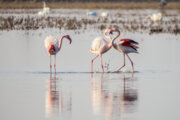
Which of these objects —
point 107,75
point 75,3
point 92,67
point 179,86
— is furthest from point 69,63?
point 75,3

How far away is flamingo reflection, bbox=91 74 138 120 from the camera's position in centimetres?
891

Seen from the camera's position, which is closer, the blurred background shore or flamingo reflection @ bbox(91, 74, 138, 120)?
flamingo reflection @ bbox(91, 74, 138, 120)

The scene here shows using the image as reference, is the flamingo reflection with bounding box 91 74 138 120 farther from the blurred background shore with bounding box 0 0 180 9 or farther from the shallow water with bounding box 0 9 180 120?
the blurred background shore with bounding box 0 0 180 9

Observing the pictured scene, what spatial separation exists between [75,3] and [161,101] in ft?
175

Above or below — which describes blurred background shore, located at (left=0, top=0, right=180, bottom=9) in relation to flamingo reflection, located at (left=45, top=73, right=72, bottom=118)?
above

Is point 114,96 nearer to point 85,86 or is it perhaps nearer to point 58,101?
point 58,101

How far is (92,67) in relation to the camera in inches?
551

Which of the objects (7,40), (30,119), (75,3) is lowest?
(30,119)

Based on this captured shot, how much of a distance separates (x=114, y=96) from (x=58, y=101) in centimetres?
100

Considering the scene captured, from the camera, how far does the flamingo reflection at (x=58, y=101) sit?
8883 mm

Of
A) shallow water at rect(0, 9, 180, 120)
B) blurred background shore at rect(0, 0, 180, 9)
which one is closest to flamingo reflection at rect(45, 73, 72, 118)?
shallow water at rect(0, 9, 180, 120)

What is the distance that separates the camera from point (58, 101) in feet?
31.9

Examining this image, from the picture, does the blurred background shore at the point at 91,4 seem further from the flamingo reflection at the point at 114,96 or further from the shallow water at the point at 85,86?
the flamingo reflection at the point at 114,96

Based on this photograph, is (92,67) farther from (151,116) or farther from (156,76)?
(151,116)
